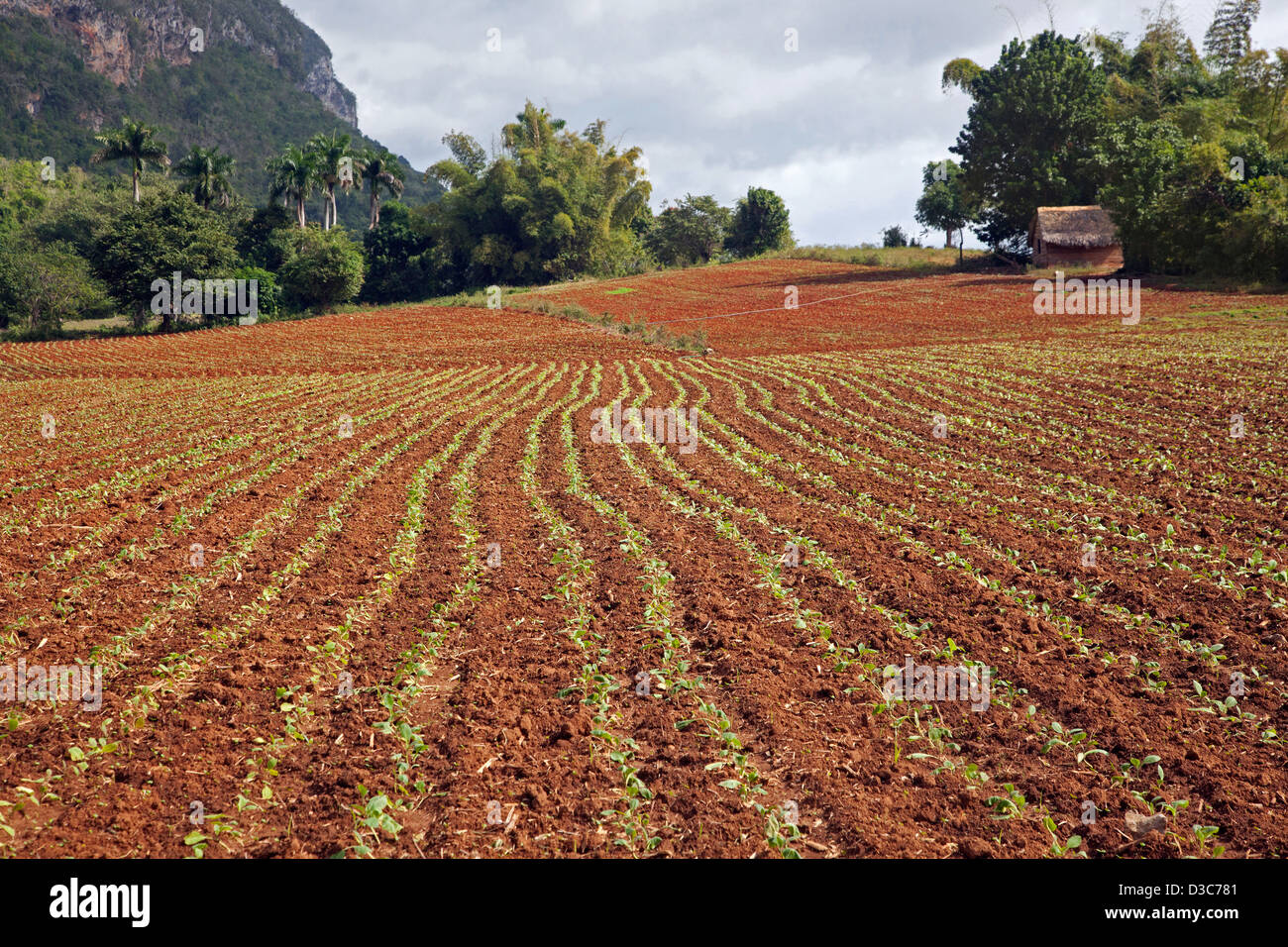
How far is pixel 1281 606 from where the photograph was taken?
281 inches

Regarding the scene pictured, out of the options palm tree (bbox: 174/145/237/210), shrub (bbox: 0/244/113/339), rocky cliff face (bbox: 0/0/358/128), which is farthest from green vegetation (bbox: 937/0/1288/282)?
rocky cliff face (bbox: 0/0/358/128)

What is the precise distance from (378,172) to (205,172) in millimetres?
16614

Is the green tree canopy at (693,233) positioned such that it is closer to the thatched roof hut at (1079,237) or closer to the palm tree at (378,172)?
the palm tree at (378,172)

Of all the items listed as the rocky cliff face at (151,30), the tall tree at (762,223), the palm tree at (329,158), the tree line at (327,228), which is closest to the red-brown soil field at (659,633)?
the tree line at (327,228)

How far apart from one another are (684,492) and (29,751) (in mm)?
8305

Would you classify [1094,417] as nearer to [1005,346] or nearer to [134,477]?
[1005,346]

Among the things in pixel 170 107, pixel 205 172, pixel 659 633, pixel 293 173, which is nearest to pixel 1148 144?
pixel 659 633

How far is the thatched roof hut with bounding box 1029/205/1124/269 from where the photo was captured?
49.1 metres

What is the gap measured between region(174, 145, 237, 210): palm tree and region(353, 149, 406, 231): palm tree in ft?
40.3

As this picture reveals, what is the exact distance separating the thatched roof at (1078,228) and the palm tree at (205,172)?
5724cm

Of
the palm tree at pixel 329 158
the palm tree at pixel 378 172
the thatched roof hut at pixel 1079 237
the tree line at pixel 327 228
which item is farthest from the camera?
the palm tree at pixel 378 172

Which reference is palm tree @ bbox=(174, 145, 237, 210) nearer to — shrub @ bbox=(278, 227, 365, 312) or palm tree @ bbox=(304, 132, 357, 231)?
palm tree @ bbox=(304, 132, 357, 231)

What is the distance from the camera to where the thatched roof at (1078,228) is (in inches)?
1930

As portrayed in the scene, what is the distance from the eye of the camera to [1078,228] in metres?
49.5
